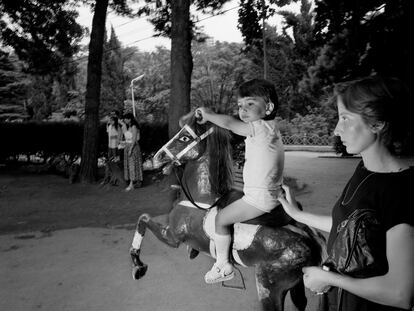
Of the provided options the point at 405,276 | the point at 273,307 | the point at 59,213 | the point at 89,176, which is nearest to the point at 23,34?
the point at 89,176

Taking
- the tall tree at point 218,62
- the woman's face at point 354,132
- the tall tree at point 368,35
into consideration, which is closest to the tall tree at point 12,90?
the tall tree at point 218,62

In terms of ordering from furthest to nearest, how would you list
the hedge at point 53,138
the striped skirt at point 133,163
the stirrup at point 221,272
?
the hedge at point 53,138, the striped skirt at point 133,163, the stirrup at point 221,272

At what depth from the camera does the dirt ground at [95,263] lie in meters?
3.44

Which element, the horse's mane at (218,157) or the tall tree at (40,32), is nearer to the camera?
the horse's mane at (218,157)

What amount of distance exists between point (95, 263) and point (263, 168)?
3.05m

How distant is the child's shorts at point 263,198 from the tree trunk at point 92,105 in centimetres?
924

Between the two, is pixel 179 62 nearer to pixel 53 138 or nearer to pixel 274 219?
pixel 274 219

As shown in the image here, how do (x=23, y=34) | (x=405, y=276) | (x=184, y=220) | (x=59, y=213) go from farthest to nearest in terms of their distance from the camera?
(x=23, y=34)
(x=59, y=213)
(x=184, y=220)
(x=405, y=276)

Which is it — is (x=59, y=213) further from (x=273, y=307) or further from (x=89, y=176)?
(x=273, y=307)

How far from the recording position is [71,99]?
3912 cm

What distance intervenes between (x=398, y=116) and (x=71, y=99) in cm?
4154

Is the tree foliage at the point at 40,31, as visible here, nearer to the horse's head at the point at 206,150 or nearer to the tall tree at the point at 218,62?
the horse's head at the point at 206,150

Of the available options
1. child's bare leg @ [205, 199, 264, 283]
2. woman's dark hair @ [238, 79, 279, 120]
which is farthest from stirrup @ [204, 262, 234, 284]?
woman's dark hair @ [238, 79, 279, 120]

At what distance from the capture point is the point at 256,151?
2.38m
